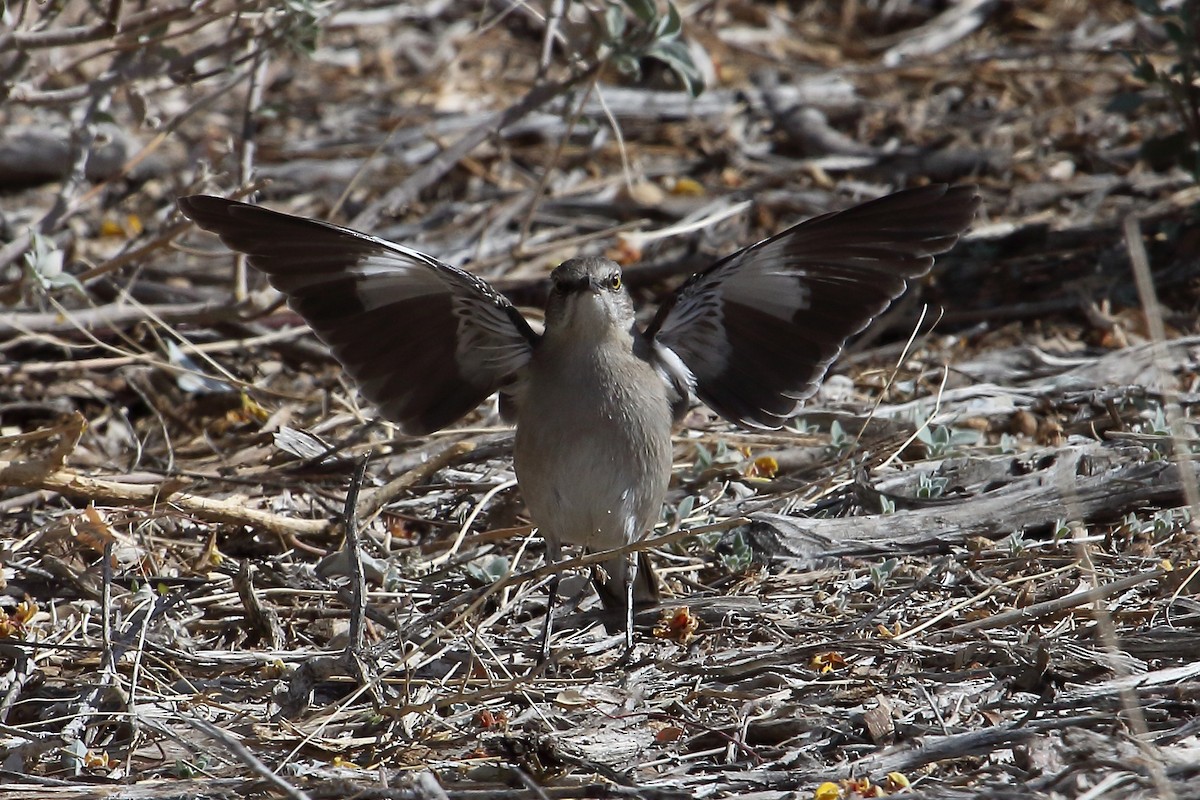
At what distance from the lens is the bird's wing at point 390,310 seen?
196 inches

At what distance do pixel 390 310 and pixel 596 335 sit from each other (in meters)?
0.80

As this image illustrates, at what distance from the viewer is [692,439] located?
21.4 feet

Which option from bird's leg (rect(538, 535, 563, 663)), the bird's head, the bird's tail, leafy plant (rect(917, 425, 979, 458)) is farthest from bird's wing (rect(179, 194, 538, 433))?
leafy plant (rect(917, 425, 979, 458))

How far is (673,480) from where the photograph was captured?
634 cm

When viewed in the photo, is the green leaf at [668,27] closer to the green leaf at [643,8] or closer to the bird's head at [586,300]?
the green leaf at [643,8]

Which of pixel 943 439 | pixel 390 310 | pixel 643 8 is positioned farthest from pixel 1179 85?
pixel 390 310

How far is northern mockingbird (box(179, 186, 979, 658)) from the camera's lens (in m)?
5.05

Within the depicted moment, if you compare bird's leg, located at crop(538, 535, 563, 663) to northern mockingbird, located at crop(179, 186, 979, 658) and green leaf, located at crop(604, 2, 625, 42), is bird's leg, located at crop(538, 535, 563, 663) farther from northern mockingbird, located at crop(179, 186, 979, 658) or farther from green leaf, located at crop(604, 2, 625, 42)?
green leaf, located at crop(604, 2, 625, 42)

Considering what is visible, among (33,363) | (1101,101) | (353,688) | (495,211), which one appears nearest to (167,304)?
(33,363)

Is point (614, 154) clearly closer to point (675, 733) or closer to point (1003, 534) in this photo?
point (1003, 534)

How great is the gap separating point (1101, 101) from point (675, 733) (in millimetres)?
6644

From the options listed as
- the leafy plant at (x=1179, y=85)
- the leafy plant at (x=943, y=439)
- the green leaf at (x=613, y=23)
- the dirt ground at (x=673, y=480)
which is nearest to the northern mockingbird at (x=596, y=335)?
the dirt ground at (x=673, y=480)

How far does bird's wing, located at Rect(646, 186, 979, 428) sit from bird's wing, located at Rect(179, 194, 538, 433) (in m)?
0.68

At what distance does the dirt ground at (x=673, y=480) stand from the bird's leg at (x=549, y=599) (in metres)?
0.09
